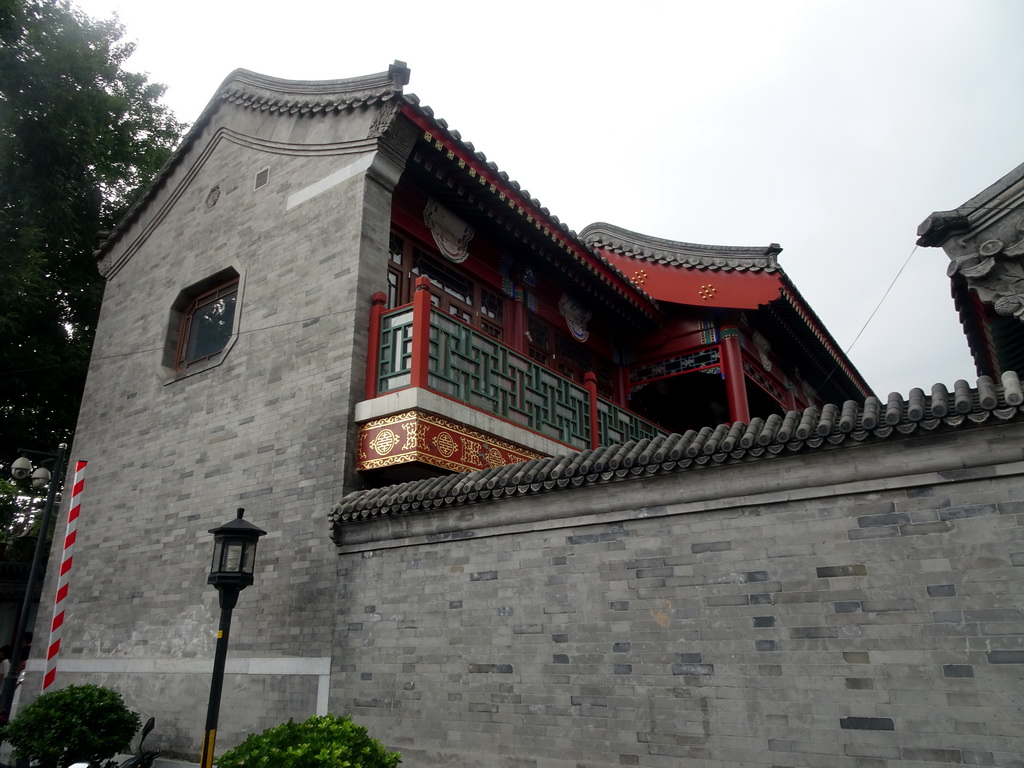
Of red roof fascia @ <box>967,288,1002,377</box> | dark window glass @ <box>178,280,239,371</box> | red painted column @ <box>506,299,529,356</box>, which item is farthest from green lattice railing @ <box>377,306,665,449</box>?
red roof fascia @ <box>967,288,1002,377</box>

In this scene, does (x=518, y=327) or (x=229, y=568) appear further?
(x=518, y=327)

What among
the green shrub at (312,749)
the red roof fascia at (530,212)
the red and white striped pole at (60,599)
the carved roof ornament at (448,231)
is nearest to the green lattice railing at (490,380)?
the carved roof ornament at (448,231)

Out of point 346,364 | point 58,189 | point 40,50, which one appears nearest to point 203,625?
point 346,364

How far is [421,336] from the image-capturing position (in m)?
7.73

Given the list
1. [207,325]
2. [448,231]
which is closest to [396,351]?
[448,231]

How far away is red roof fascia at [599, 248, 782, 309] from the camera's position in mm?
12250

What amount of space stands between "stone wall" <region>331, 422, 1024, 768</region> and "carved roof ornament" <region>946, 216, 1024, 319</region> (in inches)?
43.0

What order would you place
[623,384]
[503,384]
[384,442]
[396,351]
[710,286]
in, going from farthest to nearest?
[623,384] < [710,286] < [503,384] < [396,351] < [384,442]

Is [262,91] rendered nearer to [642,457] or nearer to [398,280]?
[398,280]

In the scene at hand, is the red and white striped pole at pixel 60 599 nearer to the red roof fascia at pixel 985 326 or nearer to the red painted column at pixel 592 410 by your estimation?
the red painted column at pixel 592 410

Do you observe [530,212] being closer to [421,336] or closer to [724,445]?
[421,336]

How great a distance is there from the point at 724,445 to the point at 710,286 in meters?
7.54

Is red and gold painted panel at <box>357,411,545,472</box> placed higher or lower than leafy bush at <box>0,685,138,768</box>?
higher

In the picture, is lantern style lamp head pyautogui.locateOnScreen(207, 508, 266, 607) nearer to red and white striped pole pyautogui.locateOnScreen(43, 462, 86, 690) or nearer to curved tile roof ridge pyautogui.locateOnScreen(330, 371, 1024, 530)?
curved tile roof ridge pyautogui.locateOnScreen(330, 371, 1024, 530)
